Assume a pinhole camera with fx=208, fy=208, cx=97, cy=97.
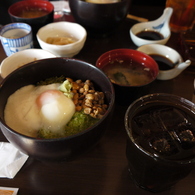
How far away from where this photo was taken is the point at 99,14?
1428 millimetres

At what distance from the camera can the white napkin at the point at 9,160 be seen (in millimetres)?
868

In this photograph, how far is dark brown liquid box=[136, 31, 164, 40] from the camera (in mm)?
1600

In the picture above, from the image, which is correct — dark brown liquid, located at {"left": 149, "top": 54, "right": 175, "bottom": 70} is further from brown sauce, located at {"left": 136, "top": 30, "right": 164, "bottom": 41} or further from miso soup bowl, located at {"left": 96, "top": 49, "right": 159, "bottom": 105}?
brown sauce, located at {"left": 136, "top": 30, "right": 164, "bottom": 41}

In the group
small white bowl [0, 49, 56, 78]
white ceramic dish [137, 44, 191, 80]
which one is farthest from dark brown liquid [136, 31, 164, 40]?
small white bowl [0, 49, 56, 78]

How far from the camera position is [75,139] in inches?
28.5

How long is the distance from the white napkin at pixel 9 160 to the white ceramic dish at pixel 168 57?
2.99ft

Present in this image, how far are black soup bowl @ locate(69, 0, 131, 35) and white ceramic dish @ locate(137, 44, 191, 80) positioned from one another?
290 millimetres

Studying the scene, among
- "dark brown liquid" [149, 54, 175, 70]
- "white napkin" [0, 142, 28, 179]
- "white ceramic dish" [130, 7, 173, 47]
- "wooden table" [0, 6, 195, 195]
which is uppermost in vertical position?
"white ceramic dish" [130, 7, 173, 47]

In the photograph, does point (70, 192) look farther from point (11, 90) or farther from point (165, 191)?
point (11, 90)

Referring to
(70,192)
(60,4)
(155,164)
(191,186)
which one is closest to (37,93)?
(70,192)

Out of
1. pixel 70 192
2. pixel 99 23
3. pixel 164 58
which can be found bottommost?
pixel 70 192

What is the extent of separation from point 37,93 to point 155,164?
0.65m

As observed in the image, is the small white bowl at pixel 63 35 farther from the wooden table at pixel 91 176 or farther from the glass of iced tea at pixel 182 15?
the glass of iced tea at pixel 182 15

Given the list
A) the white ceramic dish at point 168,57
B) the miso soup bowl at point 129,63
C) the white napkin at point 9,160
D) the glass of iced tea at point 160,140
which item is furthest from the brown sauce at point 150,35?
the white napkin at point 9,160
